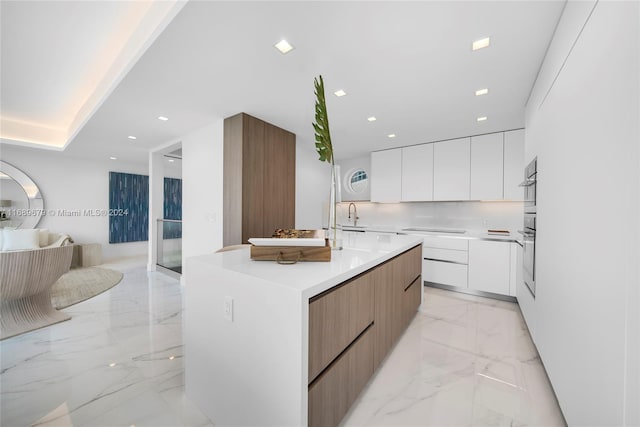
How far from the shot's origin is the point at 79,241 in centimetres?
556

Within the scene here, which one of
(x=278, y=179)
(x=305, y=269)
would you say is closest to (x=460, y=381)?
(x=305, y=269)

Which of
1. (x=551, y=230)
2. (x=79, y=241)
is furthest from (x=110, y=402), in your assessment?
(x=79, y=241)

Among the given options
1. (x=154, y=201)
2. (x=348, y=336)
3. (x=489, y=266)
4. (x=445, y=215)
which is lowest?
(x=489, y=266)

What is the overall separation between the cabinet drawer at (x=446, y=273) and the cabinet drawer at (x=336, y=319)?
2.62m

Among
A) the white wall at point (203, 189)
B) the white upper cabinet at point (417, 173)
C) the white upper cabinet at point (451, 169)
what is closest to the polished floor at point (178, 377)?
the white wall at point (203, 189)

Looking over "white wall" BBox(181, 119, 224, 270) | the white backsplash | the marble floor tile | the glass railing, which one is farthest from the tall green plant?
the glass railing

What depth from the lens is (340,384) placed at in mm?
1179

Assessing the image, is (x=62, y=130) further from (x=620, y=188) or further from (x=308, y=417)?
(x=620, y=188)

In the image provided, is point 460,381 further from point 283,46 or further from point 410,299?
point 283,46

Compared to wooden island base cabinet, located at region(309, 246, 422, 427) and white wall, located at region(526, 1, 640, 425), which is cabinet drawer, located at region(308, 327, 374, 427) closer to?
wooden island base cabinet, located at region(309, 246, 422, 427)

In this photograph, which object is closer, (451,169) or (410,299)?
(410,299)

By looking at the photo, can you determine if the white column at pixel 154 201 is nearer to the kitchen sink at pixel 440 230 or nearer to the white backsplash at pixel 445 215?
the white backsplash at pixel 445 215

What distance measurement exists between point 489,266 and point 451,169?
1.53 m

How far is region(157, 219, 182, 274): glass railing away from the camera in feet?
13.9
